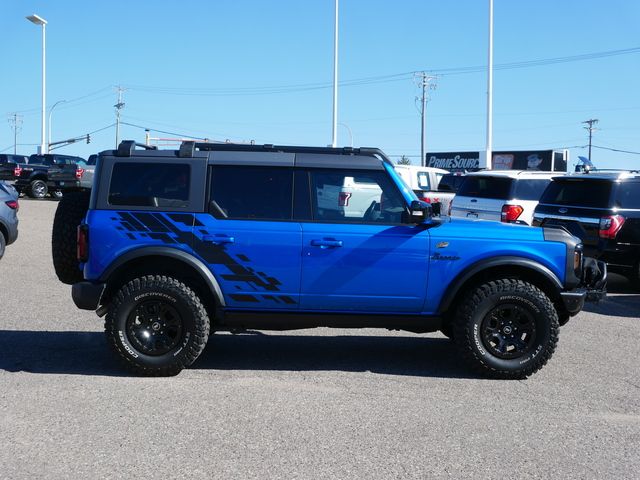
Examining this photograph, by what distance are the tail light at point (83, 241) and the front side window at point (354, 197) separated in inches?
74.9

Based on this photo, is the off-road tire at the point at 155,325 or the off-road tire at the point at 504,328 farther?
the off-road tire at the point at 504,328

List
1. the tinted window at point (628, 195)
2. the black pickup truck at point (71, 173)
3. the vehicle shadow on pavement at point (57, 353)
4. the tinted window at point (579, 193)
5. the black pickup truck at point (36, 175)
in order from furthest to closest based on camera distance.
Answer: the black pickup truck at point (36, 175) → the black pickup truck at point (71, 173) → the tinted window at point (579, 193) → the tinted window at point (628, 195) → the vehicle shadow on pavement at point (57, 353)

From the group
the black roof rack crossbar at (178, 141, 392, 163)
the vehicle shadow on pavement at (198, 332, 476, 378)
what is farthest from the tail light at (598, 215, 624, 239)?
the black roof rack crossbar at (178, 141, 392, 163)

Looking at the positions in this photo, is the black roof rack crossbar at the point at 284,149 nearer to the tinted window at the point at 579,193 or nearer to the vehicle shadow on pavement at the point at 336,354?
the vehicle shadow on pavement at the point at 336,354

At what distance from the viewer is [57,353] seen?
6977 millimetres

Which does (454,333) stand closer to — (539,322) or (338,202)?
(539,322)

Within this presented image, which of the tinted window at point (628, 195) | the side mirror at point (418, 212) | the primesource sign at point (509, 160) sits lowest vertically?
the side mirror at point (418, 212)

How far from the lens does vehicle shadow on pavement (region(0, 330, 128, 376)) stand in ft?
21.1

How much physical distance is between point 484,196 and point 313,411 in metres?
10.1

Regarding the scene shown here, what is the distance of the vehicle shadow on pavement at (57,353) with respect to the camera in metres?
6.45

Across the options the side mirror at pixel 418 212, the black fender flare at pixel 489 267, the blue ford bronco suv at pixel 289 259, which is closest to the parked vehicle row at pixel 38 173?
the blue ford bronco suv at pixel 289 259

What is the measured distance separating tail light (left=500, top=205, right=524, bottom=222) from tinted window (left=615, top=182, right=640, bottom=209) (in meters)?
3.00

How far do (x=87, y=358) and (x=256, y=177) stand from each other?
2304mm

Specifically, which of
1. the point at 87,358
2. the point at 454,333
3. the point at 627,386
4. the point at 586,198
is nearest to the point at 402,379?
the point at 454,333
